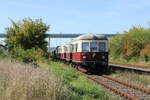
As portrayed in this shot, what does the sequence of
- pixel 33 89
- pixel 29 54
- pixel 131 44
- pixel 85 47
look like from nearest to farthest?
pixel 33 89, pixel 85 47, pixel 29 54, pixel 131 44

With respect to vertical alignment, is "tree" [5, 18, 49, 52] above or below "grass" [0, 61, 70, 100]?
above

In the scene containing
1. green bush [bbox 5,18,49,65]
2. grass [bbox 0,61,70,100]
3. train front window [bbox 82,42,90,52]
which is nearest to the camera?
grass [bbox 0,61,70,100]

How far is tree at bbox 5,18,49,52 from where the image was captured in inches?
1476

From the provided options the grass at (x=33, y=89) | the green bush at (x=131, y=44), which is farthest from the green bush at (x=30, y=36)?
the grass at (x=33, y=89)

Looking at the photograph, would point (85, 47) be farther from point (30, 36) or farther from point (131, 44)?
point (131, 44)

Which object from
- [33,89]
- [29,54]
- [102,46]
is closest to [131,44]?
[29,54]

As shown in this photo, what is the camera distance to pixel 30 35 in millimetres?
37688

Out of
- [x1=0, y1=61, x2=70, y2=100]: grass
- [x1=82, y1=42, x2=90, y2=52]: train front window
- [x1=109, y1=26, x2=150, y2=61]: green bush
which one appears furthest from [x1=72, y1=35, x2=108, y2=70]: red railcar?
[x1=109, y1=26, x2=150, y2=61]: green bush

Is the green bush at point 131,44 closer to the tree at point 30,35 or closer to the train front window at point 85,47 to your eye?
the tree at point 30,35

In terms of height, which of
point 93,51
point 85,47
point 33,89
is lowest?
point 33,89

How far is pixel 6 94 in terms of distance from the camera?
994 centimetres

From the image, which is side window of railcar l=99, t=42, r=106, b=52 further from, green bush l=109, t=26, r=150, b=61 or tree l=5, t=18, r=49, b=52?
green bush l=109, t=26, r=150, b=61

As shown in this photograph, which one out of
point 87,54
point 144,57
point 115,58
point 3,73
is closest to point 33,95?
point 3,73

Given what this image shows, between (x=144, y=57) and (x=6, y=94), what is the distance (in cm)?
3975
